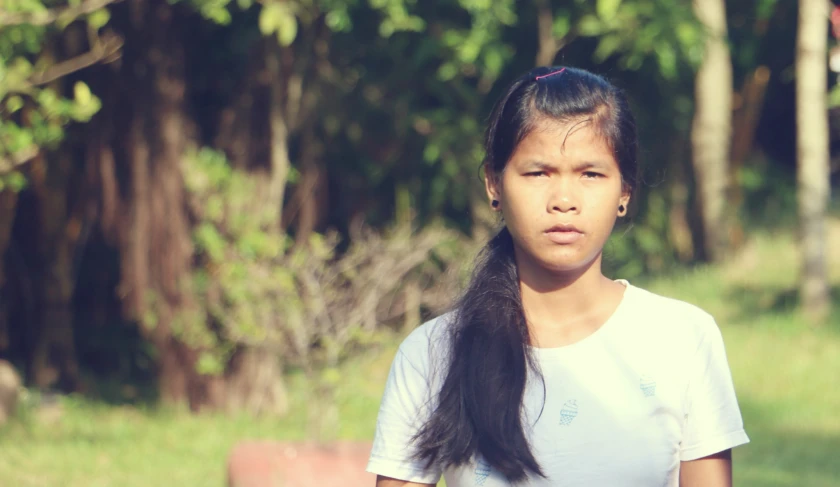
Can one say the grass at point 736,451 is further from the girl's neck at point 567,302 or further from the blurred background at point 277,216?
the girl's neck at point 567,302

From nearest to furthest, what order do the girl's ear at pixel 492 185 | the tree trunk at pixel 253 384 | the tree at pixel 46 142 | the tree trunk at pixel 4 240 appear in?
the girl's ear at pixel 492 185, the tree at pixel 46 142, the tree trunk at pixel 253 384, the tree trunk at pixel 4 240

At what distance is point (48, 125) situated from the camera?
20.1 feet

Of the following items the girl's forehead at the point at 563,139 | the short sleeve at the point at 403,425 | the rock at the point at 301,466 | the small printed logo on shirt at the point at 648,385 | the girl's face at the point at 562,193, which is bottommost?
the rock at the point at 301,466

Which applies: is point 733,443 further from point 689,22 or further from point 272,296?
point 689,22

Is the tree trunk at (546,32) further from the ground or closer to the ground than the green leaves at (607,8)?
further from the ground

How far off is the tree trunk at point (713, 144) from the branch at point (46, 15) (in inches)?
213

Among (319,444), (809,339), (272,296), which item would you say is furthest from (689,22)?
(319,444)

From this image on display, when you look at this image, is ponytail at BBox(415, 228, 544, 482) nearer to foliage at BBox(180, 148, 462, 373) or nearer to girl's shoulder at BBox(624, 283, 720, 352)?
girl's shoulder at BBox(624, 283, 720, 352)

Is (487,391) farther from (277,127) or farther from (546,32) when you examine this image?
(546,32)

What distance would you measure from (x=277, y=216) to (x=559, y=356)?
5566 mm

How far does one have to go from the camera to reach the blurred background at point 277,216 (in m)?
6.22

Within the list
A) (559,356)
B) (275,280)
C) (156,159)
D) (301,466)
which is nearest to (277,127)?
(156,159)

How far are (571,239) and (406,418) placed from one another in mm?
370

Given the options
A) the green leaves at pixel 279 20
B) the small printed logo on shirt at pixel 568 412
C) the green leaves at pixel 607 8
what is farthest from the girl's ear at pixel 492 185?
the green leaves at pixel 607 8
